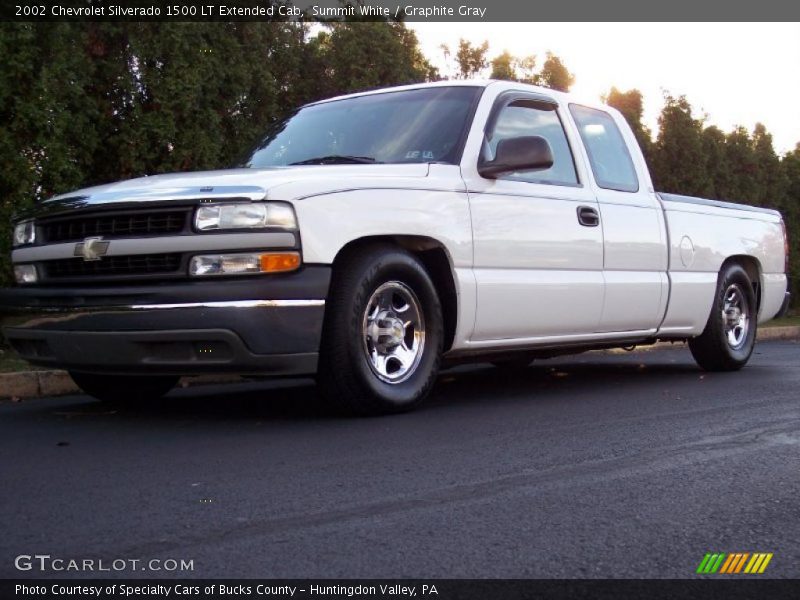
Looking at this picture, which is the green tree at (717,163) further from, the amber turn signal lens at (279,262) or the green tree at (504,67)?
the amber turn signal lens at (279,262)

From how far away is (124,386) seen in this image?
20.4 feet

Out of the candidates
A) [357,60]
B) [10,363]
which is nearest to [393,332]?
[10,363]

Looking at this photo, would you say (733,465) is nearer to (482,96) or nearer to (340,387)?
(340,387)

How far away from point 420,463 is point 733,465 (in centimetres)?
125

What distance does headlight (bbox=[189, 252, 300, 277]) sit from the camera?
490cm

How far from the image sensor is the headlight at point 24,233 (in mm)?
5574

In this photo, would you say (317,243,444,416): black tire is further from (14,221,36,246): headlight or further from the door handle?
(14,221,36,246): headlight

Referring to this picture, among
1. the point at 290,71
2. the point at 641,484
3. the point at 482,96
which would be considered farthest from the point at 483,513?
the point at 290,71

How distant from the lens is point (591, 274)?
22.0ft

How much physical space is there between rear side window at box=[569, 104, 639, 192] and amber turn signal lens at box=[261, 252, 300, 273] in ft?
9.46

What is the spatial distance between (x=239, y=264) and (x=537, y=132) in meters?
2.70

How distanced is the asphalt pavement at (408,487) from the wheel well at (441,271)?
1.63 feet

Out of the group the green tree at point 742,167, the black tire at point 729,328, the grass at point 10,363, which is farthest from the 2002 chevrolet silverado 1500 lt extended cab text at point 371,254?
the green tree at point 742,167
